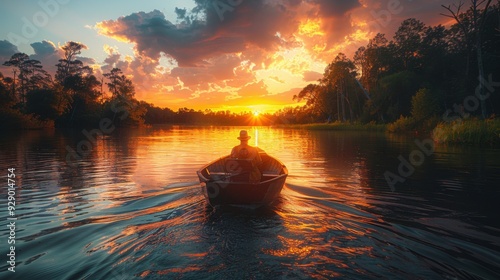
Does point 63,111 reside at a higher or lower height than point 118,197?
higher

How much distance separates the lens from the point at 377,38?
60.5 meters

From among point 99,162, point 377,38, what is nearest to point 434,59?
point 377,38

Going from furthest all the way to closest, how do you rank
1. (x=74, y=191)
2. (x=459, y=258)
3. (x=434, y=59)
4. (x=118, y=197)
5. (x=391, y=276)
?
(x=434, y=59) → (x=74, y=191) → (x=118, y=197) → (x=459, y=258) → (x=391, y=276)

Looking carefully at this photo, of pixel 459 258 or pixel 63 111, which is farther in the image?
pixel 63 111

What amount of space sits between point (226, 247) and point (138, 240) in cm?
158

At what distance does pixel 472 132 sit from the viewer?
22.3 meters

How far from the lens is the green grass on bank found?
69.4ft

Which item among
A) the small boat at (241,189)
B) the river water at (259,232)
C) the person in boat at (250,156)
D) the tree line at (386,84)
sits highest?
the tree line at (386,84)

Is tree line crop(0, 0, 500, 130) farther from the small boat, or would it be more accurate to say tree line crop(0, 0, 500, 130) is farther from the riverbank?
the small boat

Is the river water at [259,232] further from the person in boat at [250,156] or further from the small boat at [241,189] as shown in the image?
the person in boat at [250,156]

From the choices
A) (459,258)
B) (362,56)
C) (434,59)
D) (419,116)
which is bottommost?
(459,258)

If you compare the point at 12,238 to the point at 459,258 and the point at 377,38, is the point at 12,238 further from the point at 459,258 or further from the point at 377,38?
the point at 377,38

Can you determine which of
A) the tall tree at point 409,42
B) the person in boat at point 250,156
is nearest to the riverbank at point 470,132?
the person in boat at point 250,156

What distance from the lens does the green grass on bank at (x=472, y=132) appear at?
A: 2116 centimetres
